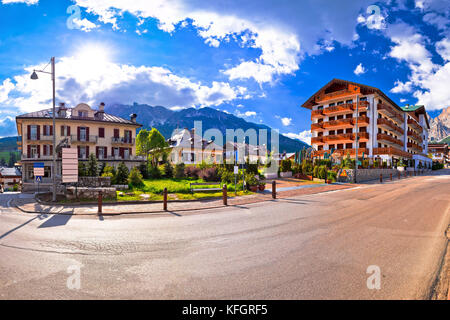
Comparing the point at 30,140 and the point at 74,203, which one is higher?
the point at 30,140

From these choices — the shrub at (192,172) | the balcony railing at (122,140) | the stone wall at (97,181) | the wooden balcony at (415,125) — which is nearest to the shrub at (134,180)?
the stone wall at (97,181)

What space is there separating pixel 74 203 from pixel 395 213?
16.0m

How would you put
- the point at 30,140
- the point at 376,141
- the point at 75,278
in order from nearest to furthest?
1. the point at 75,278
2. the point at 30,140
3. the point at 376,141

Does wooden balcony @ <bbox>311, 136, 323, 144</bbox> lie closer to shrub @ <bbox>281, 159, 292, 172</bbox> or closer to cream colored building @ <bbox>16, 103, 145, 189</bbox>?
shrub @ <bbox>281, 159, 292, 172</bbox>

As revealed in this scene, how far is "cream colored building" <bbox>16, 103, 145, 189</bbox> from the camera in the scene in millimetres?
37219

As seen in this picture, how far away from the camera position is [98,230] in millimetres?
8141

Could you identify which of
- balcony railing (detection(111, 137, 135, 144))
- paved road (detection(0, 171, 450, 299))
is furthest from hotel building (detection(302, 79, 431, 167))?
paved road (detection(0, 171, 450, 299))

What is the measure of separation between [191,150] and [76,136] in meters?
23.2

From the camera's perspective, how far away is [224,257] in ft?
17.6

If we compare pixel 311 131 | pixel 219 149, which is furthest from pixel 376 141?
pixel 219 149

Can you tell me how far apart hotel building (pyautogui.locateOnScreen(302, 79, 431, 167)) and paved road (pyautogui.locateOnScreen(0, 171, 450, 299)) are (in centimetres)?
3529

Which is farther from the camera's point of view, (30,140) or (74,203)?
(30,140)

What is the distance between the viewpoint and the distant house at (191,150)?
5388 cm
